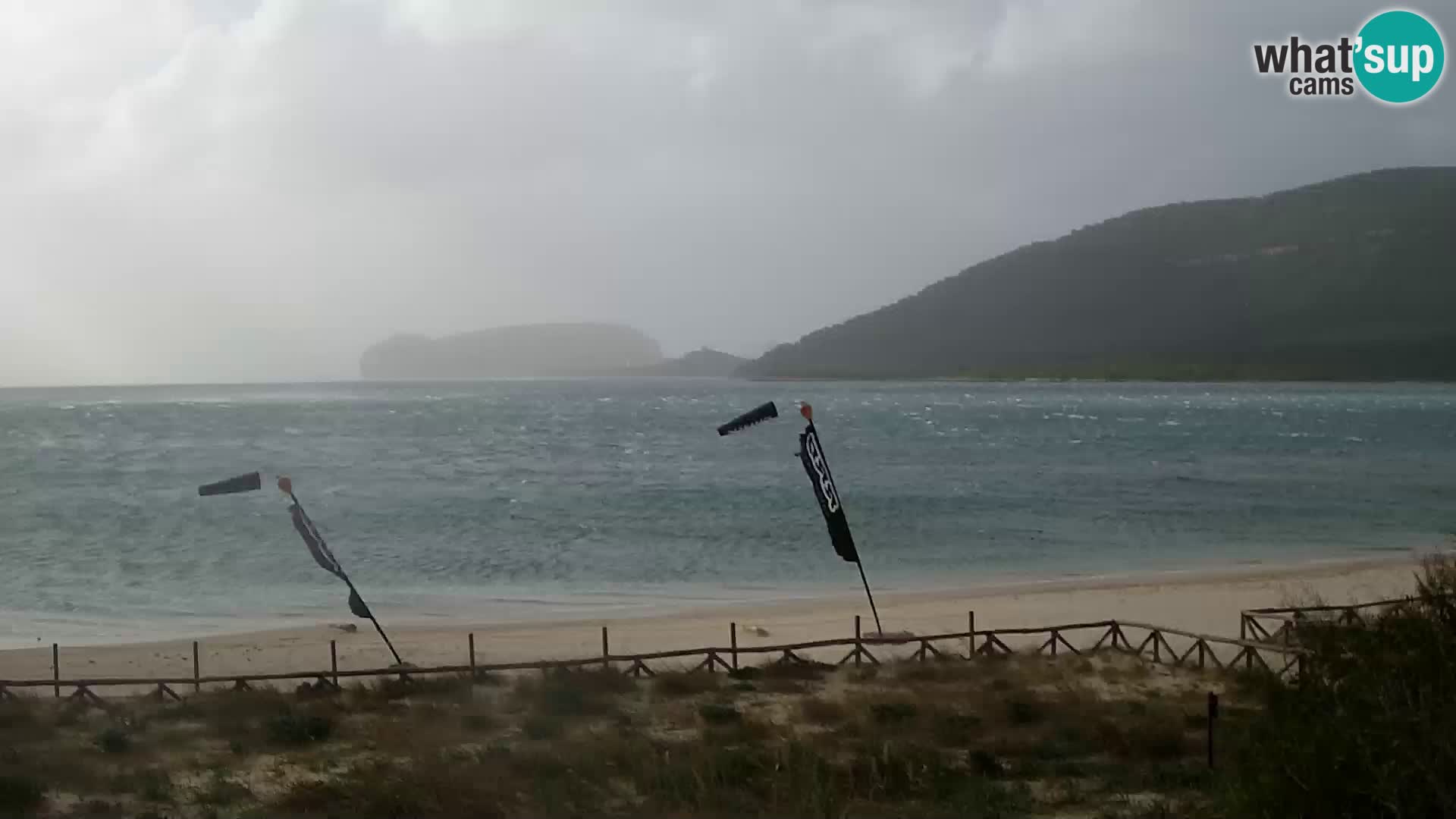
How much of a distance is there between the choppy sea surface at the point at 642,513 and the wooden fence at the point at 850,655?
1043cm

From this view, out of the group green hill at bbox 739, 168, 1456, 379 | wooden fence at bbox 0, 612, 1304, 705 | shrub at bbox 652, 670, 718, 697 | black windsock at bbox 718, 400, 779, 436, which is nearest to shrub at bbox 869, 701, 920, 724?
shrub at bbox 652, 670, 718, 697

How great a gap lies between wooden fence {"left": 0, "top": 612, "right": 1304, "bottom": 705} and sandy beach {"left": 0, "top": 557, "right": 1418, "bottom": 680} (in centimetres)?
116

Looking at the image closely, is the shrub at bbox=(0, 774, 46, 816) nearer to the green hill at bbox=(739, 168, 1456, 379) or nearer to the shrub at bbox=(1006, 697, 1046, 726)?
the shrub at bbox=(1006, 697, 1046, 726)

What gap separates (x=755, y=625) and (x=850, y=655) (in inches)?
274

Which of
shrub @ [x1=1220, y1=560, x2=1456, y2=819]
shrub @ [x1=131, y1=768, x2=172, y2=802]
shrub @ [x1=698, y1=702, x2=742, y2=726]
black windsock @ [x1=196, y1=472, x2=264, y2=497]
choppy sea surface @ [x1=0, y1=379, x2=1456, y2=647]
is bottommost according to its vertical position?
choppy sea surface @ [x1=0, y1=379, x2=1456, y2=647]

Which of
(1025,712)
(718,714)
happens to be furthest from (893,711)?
(718,714)

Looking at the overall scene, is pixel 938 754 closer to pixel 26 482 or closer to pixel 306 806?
pixel 306 806

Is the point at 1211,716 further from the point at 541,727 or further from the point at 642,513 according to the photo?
the point at 642,513

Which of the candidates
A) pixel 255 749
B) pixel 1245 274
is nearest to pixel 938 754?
pixel 255 749

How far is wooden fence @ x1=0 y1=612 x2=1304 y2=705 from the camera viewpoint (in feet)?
56.4

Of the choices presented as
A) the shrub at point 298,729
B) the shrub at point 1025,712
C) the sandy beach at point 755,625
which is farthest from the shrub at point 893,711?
the sandy beach at point 755,625

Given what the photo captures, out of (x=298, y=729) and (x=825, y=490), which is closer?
(x=298, y=729)

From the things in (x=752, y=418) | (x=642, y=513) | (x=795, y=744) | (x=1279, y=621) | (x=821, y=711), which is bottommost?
(x=642, y=513)

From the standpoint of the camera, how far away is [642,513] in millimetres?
52281
